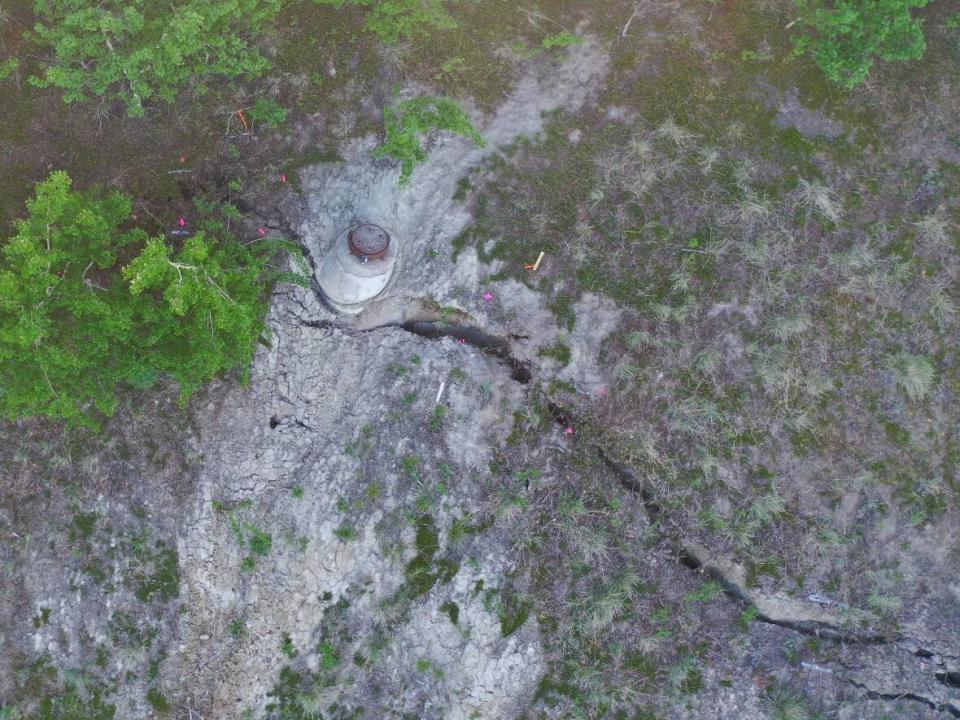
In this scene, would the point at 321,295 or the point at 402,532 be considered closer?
the point at 402,532

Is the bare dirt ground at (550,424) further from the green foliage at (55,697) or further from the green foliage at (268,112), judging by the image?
the green foliage at (268,112)

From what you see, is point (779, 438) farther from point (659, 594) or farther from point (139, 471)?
point (139, 471)

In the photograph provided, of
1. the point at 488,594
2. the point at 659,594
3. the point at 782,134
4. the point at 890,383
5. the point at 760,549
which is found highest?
the point at 782,134

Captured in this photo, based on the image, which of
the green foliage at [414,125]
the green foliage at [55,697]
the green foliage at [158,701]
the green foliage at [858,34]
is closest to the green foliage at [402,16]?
the green foliage at [414,125]

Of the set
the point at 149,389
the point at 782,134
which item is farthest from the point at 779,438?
the point at 149,389

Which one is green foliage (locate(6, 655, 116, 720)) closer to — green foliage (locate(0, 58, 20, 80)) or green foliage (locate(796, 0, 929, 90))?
green foliage (locate(0, 58, 20, 80))

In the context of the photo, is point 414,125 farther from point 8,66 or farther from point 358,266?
point 8,66

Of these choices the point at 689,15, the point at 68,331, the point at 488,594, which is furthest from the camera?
the point at 689,15
